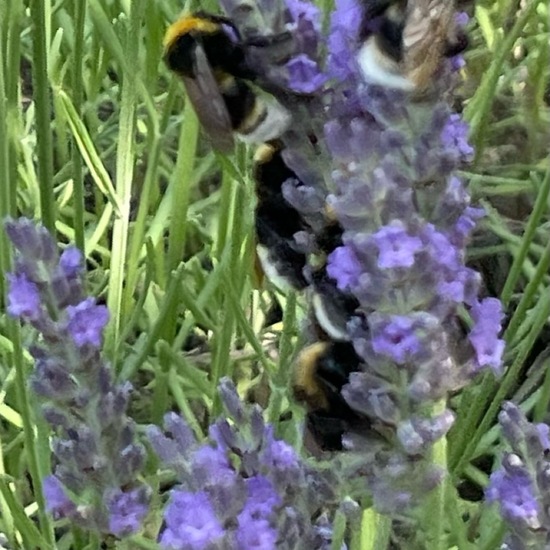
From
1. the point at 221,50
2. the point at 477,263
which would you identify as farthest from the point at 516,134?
the point at 221,50

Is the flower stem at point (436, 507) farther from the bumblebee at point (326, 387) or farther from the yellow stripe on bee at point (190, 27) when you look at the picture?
the yellow stripe on bee at point (190, 27)

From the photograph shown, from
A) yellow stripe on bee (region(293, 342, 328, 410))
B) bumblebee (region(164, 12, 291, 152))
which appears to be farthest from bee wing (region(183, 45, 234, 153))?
yellow stripe on bee (region(293, 342, 328, 410))

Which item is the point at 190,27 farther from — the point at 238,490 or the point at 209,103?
the point at 238,490

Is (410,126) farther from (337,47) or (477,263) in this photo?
(477,263)

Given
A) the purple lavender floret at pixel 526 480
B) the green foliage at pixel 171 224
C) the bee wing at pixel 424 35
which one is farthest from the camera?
the green foliage at pixel 171 224

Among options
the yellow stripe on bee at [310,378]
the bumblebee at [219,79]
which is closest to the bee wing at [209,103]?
the bumblebee at [219,79]

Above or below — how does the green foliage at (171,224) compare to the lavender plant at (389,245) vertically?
below

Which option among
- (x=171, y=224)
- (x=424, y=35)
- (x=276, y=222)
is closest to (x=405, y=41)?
(x=424, y=35)
